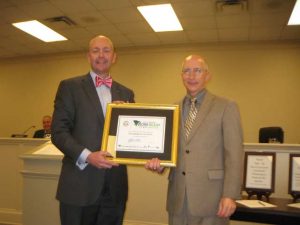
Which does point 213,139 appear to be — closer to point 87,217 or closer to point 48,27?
point 87,217

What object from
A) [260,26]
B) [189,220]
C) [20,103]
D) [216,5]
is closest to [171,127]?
[189,220]

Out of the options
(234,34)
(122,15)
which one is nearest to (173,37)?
(234,34)

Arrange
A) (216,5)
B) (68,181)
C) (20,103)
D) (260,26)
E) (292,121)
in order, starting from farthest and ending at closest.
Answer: (20,103) < (292,121) < (260,26) < (216,5) < (68,181)

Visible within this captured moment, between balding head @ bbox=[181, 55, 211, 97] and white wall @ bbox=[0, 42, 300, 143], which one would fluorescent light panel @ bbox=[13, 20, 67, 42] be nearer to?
white wall @ bbox=[0, 42, 300, 143]

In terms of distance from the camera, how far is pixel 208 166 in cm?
178

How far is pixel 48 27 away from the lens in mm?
6117

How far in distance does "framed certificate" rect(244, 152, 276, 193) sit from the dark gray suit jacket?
1.00 metres

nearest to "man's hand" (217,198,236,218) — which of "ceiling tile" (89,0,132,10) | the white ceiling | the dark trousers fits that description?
the dark trousers

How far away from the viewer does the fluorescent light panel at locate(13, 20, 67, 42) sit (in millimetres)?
5980

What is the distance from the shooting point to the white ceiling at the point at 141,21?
5.01m

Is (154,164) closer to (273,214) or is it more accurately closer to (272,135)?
(273,214)

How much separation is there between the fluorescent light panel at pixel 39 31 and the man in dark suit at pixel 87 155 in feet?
14.7

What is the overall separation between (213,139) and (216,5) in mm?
3709

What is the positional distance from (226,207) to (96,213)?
28.6 inches
